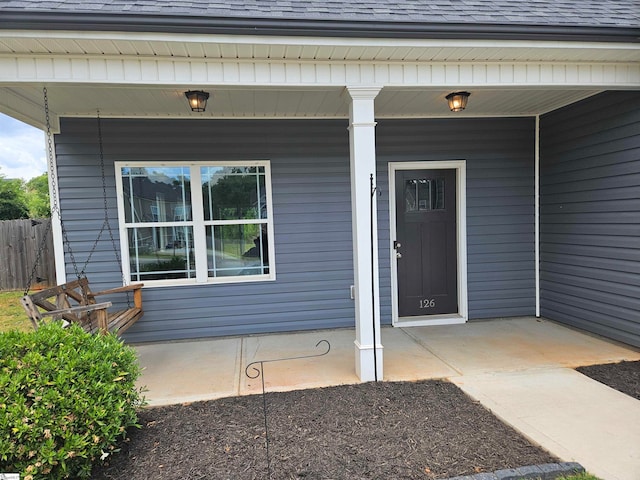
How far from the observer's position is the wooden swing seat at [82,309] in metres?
2.79

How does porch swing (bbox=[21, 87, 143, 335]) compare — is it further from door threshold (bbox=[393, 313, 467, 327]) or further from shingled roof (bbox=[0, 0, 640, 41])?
door threshold (bbox=[393, 313, 467, 327])

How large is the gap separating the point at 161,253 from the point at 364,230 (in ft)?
8.26

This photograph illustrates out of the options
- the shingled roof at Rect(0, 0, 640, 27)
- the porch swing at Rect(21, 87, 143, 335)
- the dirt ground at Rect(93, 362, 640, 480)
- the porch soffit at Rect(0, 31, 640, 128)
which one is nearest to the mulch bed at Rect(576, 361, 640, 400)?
the dirt ground at Rect(93, 362, 640, 480)

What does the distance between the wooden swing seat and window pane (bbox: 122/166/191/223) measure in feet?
2.68

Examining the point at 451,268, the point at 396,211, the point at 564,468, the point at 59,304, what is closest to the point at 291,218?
the point at 396,211

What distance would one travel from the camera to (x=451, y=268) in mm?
4699

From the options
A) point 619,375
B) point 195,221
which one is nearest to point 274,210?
point 195,221

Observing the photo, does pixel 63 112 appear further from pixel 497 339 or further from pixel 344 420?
pixel 497 339

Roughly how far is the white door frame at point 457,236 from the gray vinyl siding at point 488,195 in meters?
0.06

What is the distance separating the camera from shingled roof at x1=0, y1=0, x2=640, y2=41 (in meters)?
2.38

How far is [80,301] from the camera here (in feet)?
12.1

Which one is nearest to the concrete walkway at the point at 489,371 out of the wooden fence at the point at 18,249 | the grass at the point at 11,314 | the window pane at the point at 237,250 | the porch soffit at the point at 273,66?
the window pane at the point at 237,250

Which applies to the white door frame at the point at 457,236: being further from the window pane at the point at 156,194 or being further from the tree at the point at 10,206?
the tree at the point at 10,206

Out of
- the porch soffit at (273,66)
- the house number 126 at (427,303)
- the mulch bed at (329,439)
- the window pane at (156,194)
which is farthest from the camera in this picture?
the house number 126 at (427,303)
